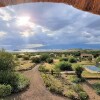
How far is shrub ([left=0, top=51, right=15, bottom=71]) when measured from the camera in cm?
1828

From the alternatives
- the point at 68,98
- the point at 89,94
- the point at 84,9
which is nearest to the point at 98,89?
the point at 89,94

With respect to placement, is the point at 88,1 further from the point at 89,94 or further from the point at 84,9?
the point at 89,94

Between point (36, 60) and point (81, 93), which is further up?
point (36, 60)

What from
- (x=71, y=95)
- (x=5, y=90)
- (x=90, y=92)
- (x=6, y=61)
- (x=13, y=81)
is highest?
(x=6, y=61)

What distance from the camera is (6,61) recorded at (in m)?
18.3

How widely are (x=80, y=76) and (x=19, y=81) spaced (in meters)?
5.43

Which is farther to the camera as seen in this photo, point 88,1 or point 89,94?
point 89,94

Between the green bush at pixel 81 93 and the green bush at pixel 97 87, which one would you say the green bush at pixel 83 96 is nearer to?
the green bush at pixel 81 93

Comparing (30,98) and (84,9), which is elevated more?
(84,9)

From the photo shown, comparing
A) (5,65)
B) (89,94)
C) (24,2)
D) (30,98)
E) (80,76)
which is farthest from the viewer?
(80,76)

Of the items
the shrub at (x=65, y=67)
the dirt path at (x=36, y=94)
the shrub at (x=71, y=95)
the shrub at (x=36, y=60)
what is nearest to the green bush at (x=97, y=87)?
the shrub at (x=71, y=95)

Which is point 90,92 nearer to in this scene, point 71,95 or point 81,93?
point 81,93

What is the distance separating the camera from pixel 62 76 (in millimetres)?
21016

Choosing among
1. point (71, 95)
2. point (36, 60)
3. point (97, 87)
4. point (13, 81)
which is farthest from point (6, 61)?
point (36, 60)
